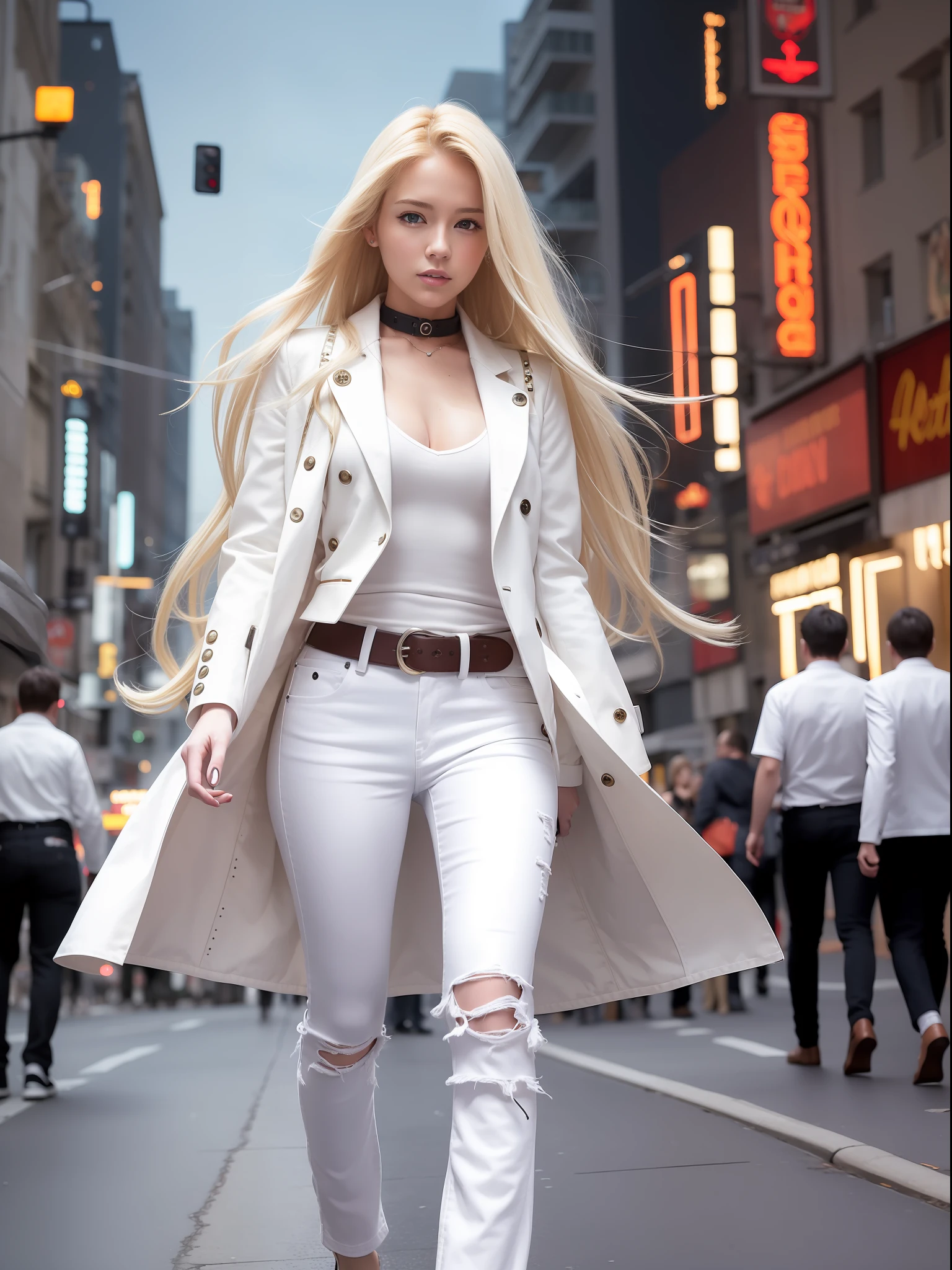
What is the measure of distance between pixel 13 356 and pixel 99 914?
389 inches

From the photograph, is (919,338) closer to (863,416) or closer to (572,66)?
(863,416)

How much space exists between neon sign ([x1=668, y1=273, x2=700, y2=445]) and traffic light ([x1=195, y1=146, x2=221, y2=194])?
718 cm

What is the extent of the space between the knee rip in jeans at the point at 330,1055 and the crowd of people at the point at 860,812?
405 centimetres

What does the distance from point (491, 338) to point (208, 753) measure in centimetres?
115

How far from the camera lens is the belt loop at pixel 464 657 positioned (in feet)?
9.62

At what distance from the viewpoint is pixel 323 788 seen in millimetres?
2910

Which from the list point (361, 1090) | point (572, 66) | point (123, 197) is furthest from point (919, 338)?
point (123, 197)

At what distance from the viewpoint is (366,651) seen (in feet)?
9.68

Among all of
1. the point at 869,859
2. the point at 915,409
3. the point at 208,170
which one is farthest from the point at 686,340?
the point at 869,859

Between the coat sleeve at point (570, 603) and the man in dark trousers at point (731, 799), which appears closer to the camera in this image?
the coat sleeve at point (570, 603)

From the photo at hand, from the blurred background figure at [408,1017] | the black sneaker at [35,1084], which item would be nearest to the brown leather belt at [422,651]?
the black sneaker at [35,1084]

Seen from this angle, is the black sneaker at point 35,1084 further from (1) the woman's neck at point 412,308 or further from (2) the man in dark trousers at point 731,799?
(2) the man in dark trousers at point 731,799

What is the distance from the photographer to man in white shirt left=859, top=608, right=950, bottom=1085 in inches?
267

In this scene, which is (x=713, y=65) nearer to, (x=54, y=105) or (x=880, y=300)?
(x=880, y=300)
